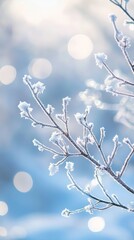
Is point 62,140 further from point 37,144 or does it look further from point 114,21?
point 114,21

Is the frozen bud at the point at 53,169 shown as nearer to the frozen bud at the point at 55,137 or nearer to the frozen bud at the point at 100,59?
the frozen bud at the point at 55,137

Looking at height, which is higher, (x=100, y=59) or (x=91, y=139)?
(x=100, y=59)

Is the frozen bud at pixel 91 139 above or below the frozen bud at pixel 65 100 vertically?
below

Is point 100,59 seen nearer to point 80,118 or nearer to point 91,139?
point 80,118

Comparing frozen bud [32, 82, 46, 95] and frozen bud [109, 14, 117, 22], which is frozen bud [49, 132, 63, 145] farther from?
frozen bud [109, 14, 117, 22]

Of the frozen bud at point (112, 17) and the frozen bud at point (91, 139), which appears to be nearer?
the frozen bud at point (112, 17)

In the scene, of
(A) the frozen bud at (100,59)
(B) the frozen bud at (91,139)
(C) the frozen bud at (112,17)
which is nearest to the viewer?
(C) the frozen bud at (112,17)

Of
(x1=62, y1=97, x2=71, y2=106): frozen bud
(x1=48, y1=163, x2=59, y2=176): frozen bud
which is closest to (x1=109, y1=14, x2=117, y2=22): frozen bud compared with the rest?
(x1=62, y1=97, x2=71, y2=106): frozen bud

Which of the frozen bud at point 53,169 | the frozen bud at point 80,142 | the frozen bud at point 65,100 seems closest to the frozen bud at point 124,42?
the frozen bud at point 65,100

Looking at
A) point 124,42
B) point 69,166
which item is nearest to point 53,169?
point 69,166

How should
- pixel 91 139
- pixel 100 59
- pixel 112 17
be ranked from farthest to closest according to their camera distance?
pixel 91 139, pixel 100 59, pixel 112 17

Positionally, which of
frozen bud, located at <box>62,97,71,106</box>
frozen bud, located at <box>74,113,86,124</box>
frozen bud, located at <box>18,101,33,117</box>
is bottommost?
frozen bud, located at <box>74,113,86,124</box>
